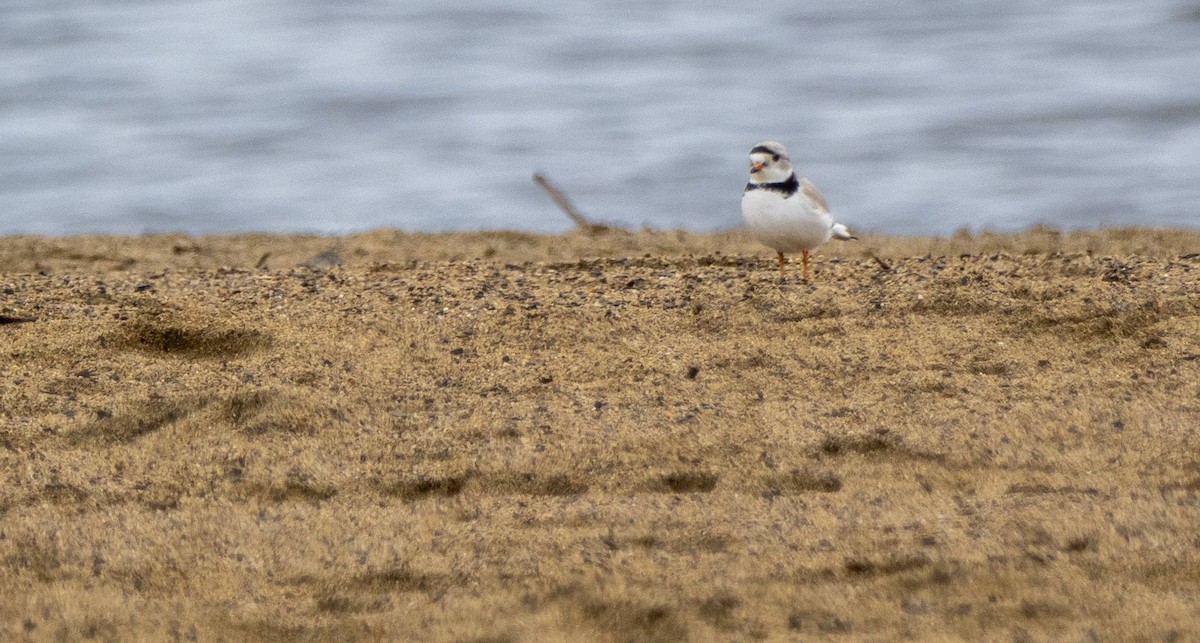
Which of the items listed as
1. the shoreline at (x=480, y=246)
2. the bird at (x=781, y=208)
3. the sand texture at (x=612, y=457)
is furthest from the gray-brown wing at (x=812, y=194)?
the shoreline at (x=480, y=246)

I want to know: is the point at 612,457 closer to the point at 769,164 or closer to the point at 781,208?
the point at 781,208

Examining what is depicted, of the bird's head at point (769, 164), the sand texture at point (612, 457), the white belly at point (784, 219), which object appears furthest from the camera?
the bird's head at point (769, 164)

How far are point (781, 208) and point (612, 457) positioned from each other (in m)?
1.85

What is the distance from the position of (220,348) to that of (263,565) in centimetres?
136

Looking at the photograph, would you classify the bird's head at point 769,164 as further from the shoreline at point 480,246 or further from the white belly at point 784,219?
the shoreline at point 480,246

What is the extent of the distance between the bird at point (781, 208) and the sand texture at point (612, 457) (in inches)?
10.0

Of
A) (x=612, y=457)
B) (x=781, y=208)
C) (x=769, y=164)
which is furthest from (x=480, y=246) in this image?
(x=612, y=457)

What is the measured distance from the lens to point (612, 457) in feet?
13.4

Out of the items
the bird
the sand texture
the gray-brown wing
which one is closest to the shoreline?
the gray-brown wing

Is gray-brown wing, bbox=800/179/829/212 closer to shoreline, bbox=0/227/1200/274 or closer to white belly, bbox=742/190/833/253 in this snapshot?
white belly, bbox=742/190/833/253

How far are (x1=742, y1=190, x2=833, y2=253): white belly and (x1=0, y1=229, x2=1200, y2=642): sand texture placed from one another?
25cm

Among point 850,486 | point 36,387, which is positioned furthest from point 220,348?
point 850,486

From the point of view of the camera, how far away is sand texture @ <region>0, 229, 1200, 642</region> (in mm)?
3484

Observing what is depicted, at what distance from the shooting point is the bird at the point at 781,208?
5660 millimetres
